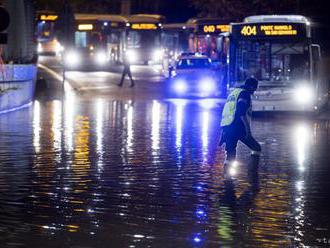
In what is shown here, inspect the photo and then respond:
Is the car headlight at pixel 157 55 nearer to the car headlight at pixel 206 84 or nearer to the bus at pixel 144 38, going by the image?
the bus at pixel 144 38

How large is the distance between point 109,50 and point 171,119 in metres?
44.1

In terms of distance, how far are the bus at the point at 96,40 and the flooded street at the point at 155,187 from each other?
40930 mm

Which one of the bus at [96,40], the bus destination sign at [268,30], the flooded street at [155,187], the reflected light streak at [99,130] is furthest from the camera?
the bus at [96,40]

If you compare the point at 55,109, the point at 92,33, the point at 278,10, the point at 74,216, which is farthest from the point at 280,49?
the point at 92,33

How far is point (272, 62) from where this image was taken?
30.3 m

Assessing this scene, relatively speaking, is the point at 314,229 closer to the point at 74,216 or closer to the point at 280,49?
the point at 74,216

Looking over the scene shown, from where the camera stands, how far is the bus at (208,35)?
47.6 meters

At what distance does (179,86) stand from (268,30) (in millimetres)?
10667

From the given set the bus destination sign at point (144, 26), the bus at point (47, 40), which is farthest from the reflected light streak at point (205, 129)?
the bus at point (47, 40)

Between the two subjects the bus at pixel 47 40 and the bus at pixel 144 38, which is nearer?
the bus at pixel 144 38

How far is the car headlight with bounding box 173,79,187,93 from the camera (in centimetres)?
4028

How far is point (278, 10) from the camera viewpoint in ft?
152

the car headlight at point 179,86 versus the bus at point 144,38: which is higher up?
the bus at point 144,38

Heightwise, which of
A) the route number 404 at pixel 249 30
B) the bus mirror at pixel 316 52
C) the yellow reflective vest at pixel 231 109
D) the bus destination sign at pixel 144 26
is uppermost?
the route number 404 at pixel 249 30
